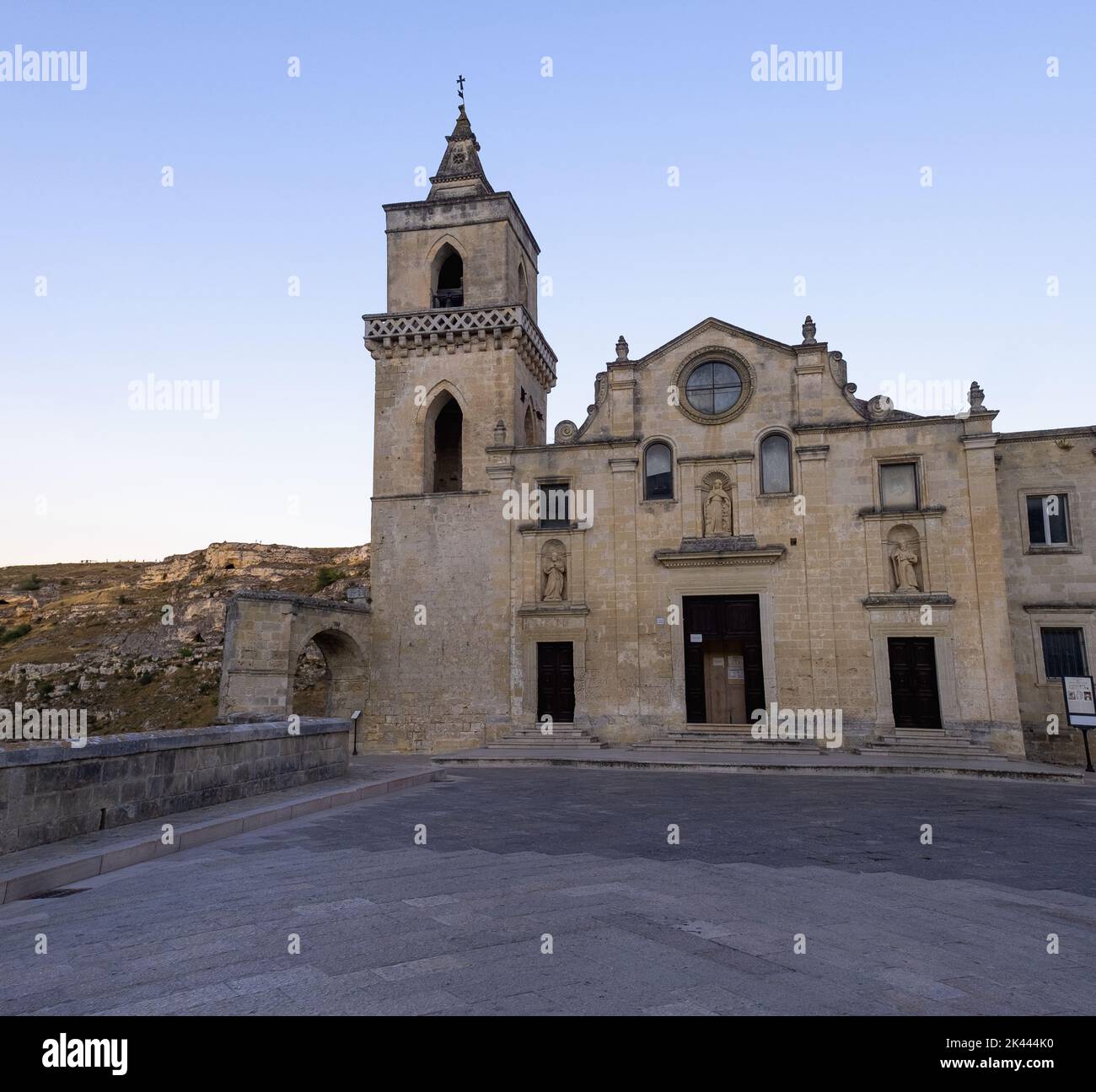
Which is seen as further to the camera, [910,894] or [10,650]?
[10,650]

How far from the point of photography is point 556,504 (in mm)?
26078

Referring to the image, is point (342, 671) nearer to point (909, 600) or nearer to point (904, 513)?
point (909, 600)

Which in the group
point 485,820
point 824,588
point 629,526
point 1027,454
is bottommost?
point 485,820

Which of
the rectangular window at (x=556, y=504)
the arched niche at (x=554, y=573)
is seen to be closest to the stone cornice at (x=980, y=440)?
the rectangular window at (x=556, y=504)

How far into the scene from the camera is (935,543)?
23.0 metres

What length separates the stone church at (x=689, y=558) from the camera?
74.3ft

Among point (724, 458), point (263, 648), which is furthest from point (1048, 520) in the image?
point (263, 648)

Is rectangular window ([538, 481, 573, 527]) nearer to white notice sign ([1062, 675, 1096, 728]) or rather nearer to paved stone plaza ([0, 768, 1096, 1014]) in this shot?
white notice sign ([1062, 675, 1096, 728])

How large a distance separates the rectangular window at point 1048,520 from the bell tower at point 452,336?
16.3m

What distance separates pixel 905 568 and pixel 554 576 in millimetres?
10394

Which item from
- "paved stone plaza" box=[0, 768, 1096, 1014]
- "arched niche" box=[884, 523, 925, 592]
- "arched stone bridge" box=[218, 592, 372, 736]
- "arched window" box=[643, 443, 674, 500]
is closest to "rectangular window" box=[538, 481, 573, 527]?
"arched window" box=[643, 443, 674, 500]
